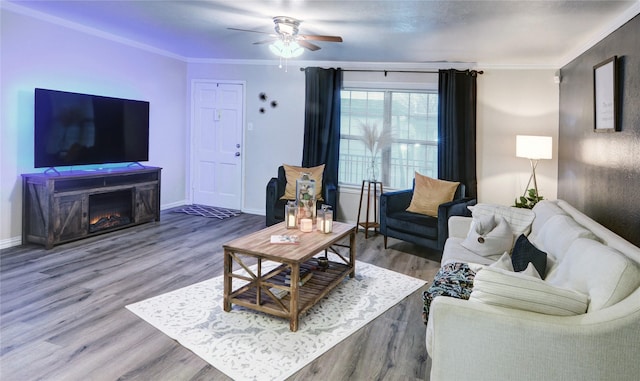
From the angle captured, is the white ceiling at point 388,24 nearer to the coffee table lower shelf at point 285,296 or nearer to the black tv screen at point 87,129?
the black tv screen at point 87,129

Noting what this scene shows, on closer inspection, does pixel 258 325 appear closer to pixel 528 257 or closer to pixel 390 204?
pixel 528 257

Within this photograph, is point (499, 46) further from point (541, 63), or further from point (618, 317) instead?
point (618, 317)

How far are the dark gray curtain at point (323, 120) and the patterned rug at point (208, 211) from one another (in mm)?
1417

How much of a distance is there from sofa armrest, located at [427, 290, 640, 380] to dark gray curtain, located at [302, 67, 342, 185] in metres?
4.06

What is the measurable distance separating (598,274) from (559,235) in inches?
30.8

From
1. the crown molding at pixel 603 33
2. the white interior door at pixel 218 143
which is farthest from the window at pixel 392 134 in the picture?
the white interior door at pixel 218 143

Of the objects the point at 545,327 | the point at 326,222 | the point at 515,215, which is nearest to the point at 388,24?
the point at 326,222

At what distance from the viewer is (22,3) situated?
394 cm

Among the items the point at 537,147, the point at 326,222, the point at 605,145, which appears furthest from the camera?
the point at 537,147

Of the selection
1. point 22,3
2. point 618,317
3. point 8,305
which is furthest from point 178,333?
point 22,3

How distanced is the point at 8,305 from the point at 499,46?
4924 mm

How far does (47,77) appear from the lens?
4426 millimetres

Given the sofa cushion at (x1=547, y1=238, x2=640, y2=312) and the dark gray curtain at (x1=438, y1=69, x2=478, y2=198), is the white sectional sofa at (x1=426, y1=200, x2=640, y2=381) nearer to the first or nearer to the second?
the sofa cushion at (x1=547, y1=238, x2=640, y2=312)

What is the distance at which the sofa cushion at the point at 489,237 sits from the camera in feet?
10.2
